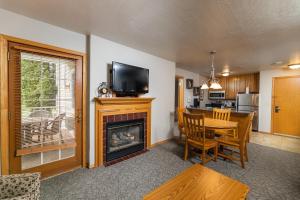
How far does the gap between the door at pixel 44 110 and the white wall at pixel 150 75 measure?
0.25 m

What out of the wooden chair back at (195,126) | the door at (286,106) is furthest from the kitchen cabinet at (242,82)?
the wooden chair back at (195,126)

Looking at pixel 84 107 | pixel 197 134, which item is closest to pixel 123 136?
pixel 84 107

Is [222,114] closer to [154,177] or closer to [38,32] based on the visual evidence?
[154,177]

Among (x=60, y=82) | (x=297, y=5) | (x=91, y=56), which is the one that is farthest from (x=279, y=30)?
(x=60, y=82)

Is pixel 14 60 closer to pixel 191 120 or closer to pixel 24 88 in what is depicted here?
pixel 24 88

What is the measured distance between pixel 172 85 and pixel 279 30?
264 cm

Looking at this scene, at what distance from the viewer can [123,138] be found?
3244 millimetres

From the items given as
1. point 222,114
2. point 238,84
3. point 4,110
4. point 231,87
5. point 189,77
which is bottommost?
point 222,114

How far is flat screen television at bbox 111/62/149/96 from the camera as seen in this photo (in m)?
2.83

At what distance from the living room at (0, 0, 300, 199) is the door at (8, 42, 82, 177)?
0.6 inches

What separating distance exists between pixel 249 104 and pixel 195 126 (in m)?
4.15

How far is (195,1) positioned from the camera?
1.61 meters

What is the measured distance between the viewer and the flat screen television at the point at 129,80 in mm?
2826

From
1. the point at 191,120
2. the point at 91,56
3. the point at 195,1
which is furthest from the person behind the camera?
the point at 191,120
